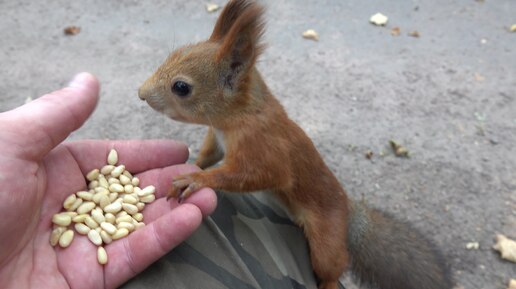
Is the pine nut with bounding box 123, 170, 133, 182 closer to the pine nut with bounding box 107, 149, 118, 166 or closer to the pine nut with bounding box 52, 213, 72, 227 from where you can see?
the pine nut with bounding box 107, 149, 118, 166

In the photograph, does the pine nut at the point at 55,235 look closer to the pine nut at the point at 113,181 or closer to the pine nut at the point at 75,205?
the pine nut at the point at 75,205

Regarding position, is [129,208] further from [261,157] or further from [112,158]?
[261,157]

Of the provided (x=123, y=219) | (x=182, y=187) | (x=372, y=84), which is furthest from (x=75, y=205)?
(x=372, y=84)

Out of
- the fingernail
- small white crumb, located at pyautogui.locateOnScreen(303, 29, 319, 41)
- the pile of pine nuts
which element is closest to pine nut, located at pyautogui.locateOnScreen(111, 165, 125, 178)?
the pile of pine nuts

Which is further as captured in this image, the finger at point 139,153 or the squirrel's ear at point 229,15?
the finger at point 139,153

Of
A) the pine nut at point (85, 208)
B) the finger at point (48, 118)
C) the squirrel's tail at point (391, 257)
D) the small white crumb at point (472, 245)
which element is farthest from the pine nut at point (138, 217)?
the small white crumb at point (472, 245)

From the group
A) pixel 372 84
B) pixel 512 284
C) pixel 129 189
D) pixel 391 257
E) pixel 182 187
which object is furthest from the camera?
pixel 372 84

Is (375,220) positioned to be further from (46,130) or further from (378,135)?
(46,130)
